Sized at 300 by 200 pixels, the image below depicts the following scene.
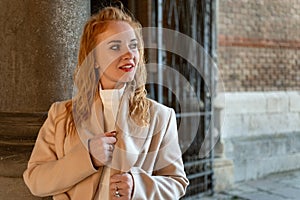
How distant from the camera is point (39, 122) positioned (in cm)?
172

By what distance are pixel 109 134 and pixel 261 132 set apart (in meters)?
4.88

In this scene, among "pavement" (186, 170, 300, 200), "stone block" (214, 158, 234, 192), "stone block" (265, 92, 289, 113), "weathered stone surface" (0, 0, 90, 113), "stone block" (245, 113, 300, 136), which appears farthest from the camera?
"stone block" (265, 92, 289, 113)

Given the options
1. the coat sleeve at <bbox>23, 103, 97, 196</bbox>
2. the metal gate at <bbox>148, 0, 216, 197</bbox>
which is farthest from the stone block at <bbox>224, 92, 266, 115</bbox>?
the coat sleeve at <bbox>23, 103, 97, 196</bbox>

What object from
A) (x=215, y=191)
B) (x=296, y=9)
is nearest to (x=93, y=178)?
(x=215, y=191)

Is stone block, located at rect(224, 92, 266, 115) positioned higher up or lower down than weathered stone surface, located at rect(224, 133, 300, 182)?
higher up

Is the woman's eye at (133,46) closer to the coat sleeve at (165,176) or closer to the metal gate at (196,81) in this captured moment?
the coat sleeve at (165,176)

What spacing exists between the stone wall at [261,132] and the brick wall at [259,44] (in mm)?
174

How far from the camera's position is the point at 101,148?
1167 millimetres

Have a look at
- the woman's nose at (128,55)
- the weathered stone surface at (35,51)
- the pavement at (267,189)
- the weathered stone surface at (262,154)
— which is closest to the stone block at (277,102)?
the weathered stone surface at (262,154)

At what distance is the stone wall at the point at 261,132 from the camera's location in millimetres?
5480

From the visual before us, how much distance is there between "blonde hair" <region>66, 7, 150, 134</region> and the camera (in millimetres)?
1220

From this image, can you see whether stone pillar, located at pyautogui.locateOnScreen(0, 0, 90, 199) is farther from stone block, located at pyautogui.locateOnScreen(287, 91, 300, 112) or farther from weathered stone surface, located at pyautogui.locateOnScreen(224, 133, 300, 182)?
stone block, located at pyautogui.locateOnScreen(287, 91, 300, 112)

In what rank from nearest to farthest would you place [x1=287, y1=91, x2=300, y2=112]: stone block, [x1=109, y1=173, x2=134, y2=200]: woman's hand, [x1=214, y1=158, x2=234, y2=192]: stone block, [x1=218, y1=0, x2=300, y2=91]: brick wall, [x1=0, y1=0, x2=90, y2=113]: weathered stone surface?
[x1=109, y1=173, x2=134, y2=200]: woman's hand → [x1=0, y1=0, x2=90, y2=113]: weathered stone surface → [x1=214, y1=158, x2=234, y2=192]: stone block → [x1=218, y1=0, x2=300, y2=91]: brick wall → [x1=287, y1=91, x2=300, y2=112]: stone block

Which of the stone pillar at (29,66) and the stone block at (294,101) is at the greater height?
the stone pillar at (29,66)
